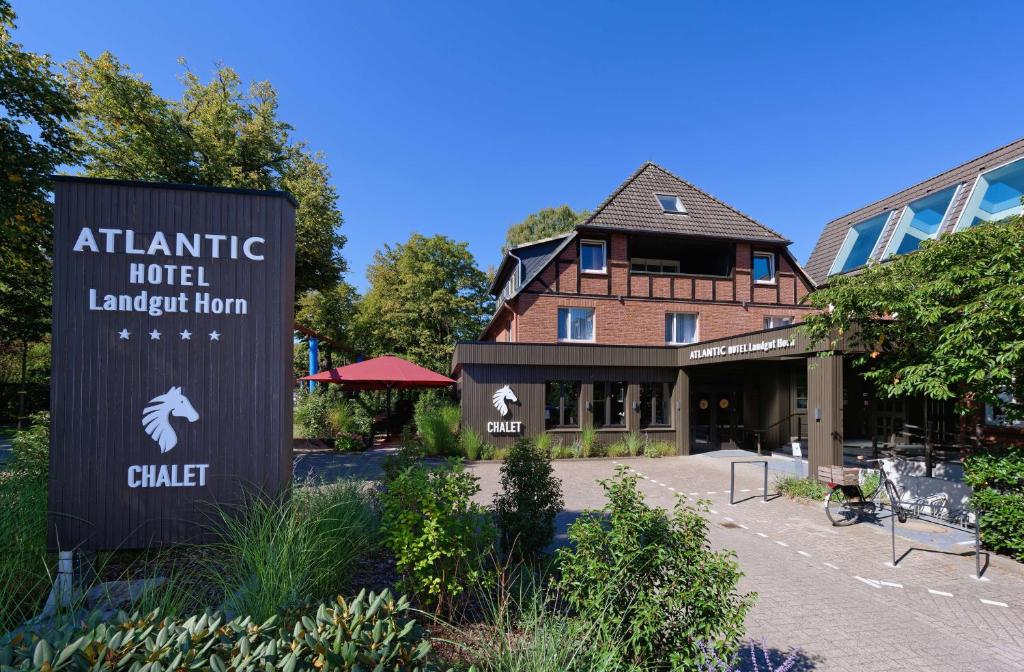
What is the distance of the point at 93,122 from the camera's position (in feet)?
50.6

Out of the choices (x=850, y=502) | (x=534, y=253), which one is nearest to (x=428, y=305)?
(x=534, y=253)

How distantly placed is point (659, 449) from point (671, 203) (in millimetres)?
9888

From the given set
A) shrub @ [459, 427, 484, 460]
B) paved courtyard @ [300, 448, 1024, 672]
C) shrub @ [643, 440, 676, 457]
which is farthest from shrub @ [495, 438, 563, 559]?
shrub @ [643, 440, 676, 457]

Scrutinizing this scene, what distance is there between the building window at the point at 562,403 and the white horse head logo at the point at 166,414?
11.5m

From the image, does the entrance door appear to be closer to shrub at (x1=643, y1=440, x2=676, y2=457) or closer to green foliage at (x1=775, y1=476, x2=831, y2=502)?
shrub at (x1=643, y1=440, x2=676, y2=457)

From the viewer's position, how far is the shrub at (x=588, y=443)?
561 inches

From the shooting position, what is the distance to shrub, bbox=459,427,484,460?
44.8 feet

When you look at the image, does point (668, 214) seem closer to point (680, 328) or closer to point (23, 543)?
point (680, 328)

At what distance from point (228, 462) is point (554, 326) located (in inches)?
506

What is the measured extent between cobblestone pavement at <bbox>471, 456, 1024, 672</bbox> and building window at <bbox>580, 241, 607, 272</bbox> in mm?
10515

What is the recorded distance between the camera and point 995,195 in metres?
12.5

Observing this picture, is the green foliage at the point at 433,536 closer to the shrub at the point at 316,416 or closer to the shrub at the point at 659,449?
the shrub at the point at 659,449

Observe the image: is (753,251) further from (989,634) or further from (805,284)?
(989,634)

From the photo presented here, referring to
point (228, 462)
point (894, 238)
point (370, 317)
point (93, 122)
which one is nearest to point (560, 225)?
point (370, 317)
